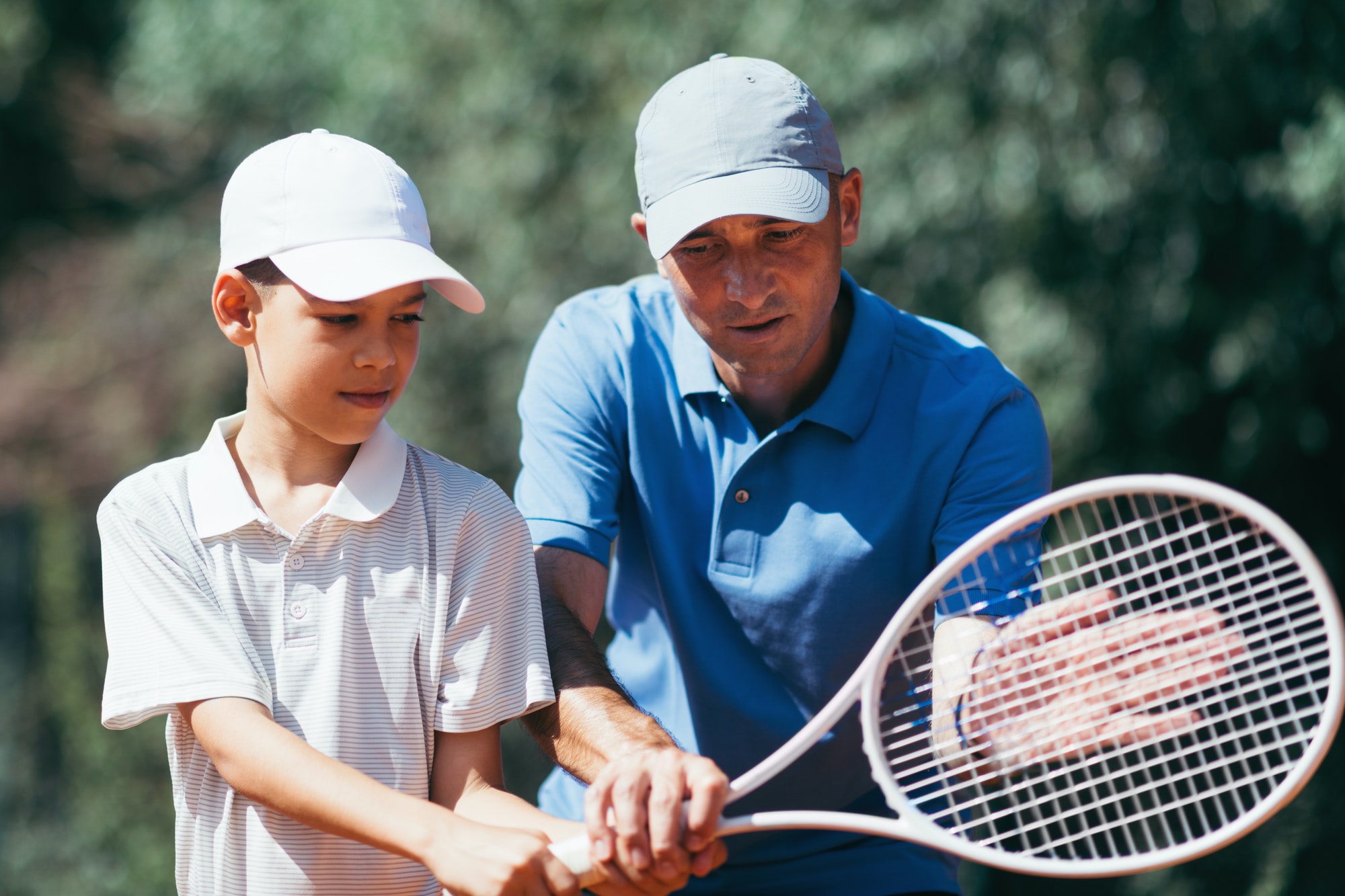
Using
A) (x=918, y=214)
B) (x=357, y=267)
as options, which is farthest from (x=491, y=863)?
(x=918, y=214)

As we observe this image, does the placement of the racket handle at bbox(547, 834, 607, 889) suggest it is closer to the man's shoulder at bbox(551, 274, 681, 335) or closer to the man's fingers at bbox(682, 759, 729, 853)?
the man's fingers at bbox(682, 759, 729, 853)

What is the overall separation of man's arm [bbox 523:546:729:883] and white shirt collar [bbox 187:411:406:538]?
1.21 ft

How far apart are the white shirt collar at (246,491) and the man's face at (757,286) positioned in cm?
57

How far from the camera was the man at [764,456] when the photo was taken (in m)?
2.24

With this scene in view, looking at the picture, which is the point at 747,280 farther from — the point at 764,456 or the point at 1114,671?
the point at 1114,671

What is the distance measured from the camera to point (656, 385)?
243cm

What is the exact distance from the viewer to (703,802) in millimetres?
1722

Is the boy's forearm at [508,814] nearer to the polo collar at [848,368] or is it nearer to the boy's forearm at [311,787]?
the boy's forearm at [311,787]

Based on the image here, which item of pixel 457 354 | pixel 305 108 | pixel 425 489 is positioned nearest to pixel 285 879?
pixel 425 489

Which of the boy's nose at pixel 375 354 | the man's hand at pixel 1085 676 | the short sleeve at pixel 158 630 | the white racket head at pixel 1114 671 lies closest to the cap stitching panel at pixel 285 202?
the boy's nose at pixel 375 354

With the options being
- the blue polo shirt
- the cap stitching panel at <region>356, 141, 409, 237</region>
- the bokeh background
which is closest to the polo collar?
the blue polo shirt

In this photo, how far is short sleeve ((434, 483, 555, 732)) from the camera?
185 centimetres

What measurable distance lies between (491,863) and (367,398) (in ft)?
2.07

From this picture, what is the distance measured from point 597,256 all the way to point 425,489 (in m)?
3.21
